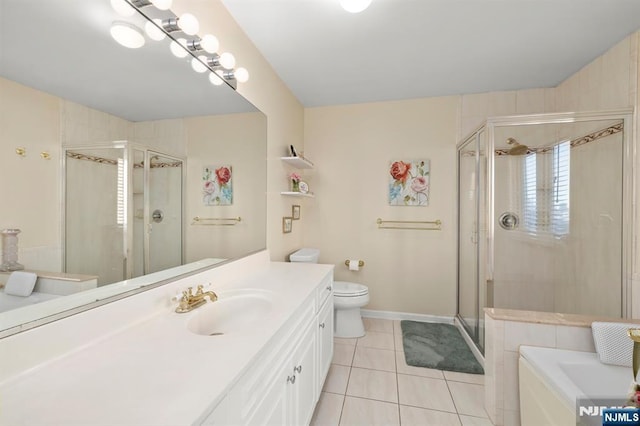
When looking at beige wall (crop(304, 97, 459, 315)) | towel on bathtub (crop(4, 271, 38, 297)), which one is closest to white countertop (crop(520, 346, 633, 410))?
beige wall (crop(304, 97, 459, 315))

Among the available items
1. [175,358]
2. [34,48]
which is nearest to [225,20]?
[34,48]

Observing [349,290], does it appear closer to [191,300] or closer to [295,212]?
[295,212]

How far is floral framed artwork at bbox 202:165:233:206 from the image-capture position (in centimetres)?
145

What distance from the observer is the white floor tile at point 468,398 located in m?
1.61

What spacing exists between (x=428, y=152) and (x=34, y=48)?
2856 mm

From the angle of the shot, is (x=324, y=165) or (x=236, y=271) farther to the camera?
(x=324, y=165)

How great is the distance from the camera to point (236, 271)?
5.40ft

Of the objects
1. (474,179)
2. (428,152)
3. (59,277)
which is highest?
(428,152)

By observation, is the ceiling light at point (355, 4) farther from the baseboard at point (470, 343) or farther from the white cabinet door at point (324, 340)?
the baseboard at point (470, 343)

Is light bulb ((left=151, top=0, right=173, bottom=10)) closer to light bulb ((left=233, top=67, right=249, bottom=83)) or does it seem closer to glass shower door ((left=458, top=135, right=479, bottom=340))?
light bulb ((left=233, top=67, right=249, bottom=83))

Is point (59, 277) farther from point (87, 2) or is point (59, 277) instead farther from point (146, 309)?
point (87, 2)

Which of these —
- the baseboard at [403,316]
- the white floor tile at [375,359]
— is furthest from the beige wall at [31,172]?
the baseboard at [403,316]

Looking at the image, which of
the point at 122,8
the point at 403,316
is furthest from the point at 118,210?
the point at 403,316

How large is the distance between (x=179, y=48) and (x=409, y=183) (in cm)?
231
